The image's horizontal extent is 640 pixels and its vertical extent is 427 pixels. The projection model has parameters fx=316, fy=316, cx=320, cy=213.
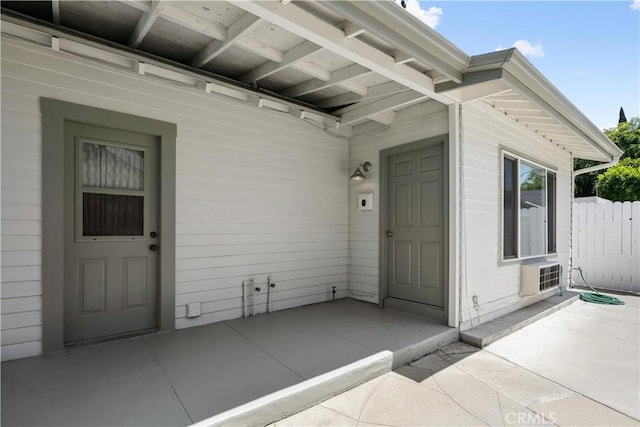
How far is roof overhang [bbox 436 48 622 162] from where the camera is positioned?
282 cm

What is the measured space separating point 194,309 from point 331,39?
113 inches

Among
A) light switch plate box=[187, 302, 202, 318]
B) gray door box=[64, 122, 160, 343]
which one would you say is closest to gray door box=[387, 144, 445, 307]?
light switch plate box=[187, 302, 202, 318]

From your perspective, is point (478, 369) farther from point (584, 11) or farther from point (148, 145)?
point (584, 11)

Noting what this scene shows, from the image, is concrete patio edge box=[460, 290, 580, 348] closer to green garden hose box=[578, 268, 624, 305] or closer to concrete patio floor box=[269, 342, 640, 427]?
green garden hose box=[578, 268, 624, 305]

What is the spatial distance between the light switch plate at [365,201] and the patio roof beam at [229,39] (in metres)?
2.62

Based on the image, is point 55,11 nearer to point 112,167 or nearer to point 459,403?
point 112,167

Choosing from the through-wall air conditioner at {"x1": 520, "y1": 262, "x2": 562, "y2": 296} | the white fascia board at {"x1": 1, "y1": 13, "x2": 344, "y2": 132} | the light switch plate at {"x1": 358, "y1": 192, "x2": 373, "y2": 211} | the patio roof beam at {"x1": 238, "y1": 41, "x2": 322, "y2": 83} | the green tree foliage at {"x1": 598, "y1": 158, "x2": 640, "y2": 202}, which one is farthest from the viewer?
the green tree foliage at {"x1": 598, "y1": 158, "x2": 640, "y2": 202}

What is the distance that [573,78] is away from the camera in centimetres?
548

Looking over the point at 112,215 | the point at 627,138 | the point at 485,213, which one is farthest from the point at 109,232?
the point at 627,138

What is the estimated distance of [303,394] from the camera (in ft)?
7.00

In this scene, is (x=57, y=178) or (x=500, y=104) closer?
(x=57, y=178)

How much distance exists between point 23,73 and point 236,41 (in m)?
1.68

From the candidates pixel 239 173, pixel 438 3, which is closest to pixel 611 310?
pixel 438 3

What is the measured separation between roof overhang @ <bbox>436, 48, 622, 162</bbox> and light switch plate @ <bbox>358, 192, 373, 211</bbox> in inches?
67.0
